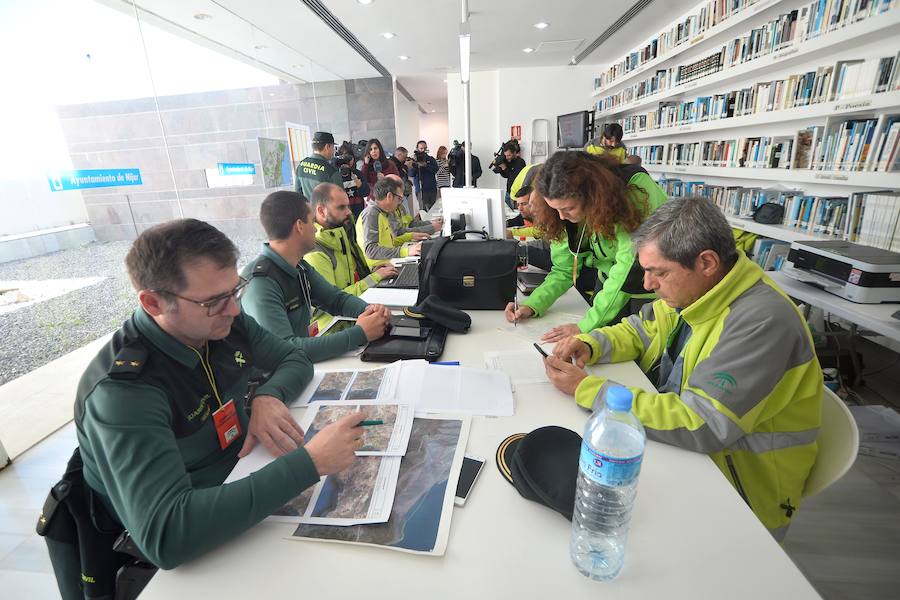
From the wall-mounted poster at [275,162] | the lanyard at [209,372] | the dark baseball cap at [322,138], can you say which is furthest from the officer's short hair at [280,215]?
the wall-mounted poster at [275,162]

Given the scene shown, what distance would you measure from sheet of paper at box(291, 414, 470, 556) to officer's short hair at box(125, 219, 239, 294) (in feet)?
1.80

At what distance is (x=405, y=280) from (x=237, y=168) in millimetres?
3019

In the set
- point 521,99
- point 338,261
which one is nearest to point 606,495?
point 338,261

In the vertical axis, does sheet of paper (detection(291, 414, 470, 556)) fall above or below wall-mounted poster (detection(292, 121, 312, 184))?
below

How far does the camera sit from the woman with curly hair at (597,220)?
1.64 meters

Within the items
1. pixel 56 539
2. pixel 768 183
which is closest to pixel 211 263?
pixel 56 539

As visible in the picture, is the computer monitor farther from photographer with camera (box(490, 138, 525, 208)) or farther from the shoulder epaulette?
photographer with camera (box(490, 138, 525, 208))

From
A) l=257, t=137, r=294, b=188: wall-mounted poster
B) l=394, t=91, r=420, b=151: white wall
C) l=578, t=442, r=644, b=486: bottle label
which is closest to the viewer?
l=578, t=442, r=644, b=486: bottle label

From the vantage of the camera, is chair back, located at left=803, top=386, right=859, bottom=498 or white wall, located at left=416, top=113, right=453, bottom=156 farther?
white wall, located at left=416, top=113, right=453, bottom=156

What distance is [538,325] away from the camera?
1676mm

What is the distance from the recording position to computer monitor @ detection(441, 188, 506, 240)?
2408mm

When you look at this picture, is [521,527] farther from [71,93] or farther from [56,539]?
[71,93]

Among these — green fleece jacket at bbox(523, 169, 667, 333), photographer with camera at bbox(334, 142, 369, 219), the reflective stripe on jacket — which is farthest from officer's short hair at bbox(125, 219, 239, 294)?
photographer with camera at bbox(334, 142, 369, 219)

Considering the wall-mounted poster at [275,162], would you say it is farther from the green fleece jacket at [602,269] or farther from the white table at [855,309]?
the white table at [855,309]
